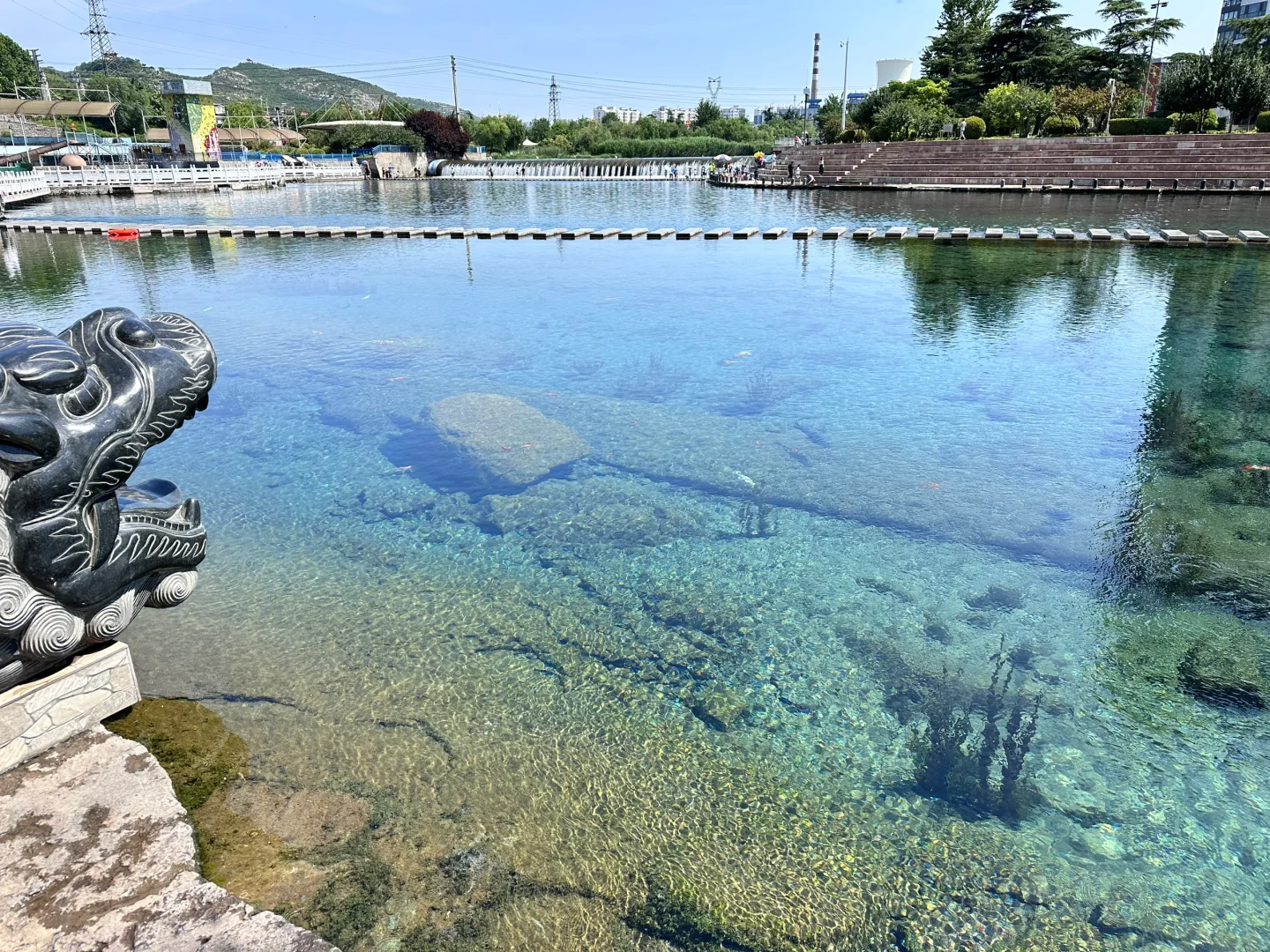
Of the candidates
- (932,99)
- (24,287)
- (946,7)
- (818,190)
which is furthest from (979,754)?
(946,7)

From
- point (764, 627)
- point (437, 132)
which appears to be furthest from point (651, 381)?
point (437, 132)

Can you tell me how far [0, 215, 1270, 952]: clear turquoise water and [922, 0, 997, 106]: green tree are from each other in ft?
131

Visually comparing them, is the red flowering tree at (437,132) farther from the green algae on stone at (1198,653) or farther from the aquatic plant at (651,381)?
the green algae on stone at (1198,653)

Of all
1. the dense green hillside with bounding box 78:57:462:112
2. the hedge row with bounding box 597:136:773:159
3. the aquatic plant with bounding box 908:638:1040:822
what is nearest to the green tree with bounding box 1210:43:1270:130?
the hedge row with bounding box 597:136:773:159

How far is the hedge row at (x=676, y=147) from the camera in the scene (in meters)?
59.6

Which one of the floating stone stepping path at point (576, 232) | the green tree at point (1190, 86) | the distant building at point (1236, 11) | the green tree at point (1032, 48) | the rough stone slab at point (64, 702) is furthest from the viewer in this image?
the distant building at point (1236, 11)

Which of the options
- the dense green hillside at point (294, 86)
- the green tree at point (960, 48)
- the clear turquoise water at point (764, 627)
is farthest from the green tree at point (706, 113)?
the dense green hillside at point (294, 86)

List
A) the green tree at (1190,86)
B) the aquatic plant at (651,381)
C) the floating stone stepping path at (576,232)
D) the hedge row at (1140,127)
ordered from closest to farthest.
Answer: the aquatic plant at (651,381) → the floating stone stepping path at (576,232) → the green tree at (1190,86) → the hedge row at (1140,127)

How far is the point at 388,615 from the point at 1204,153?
115ft

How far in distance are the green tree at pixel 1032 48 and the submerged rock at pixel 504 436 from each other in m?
44.9

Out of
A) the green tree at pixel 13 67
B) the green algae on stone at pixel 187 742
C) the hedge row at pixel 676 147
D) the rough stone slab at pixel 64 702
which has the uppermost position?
the green tree at pixel 13 67

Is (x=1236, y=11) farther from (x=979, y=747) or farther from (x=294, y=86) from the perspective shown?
(x=294, y=86)

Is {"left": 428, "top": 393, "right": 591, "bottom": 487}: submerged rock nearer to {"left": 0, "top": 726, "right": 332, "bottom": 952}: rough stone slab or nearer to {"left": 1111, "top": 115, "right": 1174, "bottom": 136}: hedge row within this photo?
{"left": 0, "top": 726, "right": 332, "bottom": 952}: rough stone slab

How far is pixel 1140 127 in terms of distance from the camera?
3472 centimetres
